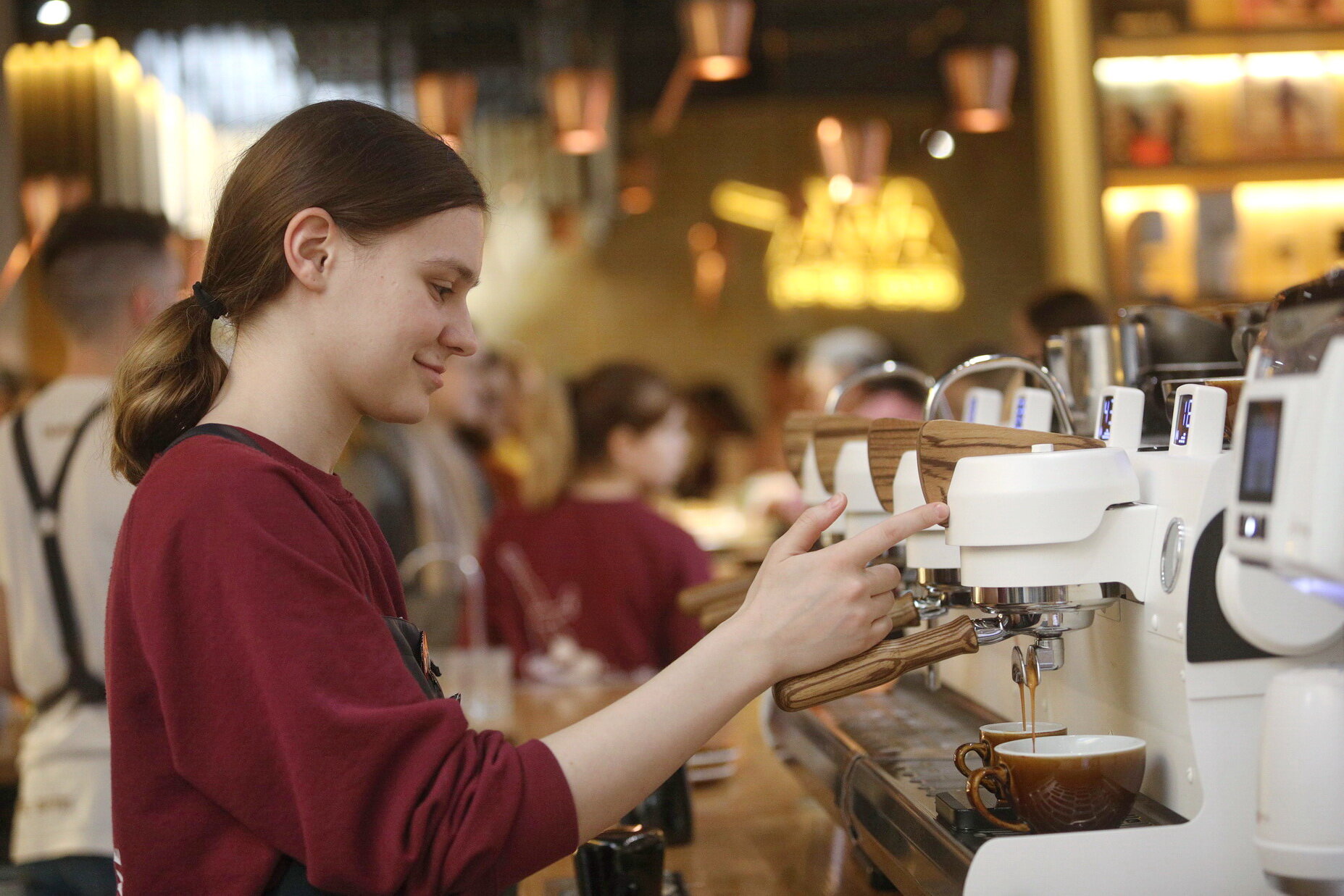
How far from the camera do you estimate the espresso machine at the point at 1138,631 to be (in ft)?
3.35

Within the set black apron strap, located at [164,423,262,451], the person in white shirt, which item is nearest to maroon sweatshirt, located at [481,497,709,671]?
the person in white shirt

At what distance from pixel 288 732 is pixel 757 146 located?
9.37 metres

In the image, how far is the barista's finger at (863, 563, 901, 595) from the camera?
1.06m

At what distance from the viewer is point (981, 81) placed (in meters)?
5.12

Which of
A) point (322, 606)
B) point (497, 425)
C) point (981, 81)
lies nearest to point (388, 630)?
point (322, 606)

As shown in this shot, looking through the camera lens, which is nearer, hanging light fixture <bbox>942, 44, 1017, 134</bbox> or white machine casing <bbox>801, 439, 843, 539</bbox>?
white machine casing <bbox>801, 439, 843, 539</bbox>

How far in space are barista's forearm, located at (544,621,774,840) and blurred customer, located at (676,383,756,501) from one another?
21.2ft

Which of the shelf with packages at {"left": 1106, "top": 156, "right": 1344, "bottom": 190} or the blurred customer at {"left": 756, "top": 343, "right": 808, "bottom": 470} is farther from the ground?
the shelf with packages at {"left": 1106, "top": 156, "right": 1344, "bottom": 190}

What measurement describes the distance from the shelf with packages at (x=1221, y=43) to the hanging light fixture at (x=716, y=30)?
1.14m

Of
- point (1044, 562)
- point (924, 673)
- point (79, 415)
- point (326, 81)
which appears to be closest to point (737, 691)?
point (1044, 562)

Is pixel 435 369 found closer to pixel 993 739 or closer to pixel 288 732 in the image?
pixel 288 732

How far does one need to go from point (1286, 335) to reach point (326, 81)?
730 cm

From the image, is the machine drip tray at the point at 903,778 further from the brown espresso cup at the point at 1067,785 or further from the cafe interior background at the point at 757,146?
the cafe interior background at the point at 757,146

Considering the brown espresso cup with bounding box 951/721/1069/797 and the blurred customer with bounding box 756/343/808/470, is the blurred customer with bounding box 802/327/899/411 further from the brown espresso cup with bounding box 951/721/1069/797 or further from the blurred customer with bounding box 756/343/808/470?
the brown espresso cup with bounding box 951/721/1069/797
